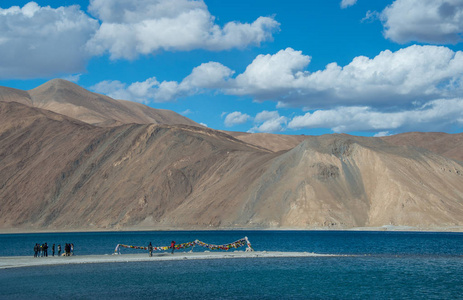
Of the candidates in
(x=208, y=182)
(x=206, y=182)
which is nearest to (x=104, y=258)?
(x=208, y=182)

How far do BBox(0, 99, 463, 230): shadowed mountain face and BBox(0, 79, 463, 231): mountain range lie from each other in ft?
0.95

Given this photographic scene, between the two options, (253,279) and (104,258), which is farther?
(104,258)

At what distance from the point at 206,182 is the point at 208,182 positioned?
66cm

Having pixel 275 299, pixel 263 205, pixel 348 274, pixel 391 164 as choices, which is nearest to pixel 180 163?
pixel 263 205

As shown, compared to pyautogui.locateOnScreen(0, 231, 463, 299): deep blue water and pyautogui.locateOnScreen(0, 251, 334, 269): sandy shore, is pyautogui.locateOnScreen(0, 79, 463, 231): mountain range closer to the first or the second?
pyautogui.locateOnScreen(0, 251, 334, 269): sandy shore

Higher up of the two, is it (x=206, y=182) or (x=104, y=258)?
(x=206, y=182)

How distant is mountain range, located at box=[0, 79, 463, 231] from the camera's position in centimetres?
12550

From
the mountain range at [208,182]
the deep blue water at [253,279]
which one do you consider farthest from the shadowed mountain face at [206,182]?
the deep blue water at [253,279]

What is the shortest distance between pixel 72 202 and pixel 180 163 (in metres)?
31.2

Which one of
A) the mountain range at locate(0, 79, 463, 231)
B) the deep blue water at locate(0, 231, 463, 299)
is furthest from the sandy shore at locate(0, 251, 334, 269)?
the mountain range at locate(0, 79, 463, 231)

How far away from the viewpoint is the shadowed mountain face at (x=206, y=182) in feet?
413

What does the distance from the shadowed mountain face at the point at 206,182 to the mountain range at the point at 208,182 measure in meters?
0.29

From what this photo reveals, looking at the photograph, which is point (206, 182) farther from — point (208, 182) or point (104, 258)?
point (104, 258)

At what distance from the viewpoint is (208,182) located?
511 ft
